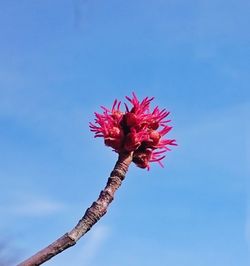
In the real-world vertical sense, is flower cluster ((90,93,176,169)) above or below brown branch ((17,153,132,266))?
above

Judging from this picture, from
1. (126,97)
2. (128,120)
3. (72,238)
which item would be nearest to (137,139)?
A: (128,120)

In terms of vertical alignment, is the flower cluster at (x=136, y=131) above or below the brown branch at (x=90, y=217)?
above

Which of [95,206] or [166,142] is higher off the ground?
[166,142]

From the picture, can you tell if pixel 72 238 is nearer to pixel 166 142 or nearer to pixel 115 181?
pixel 115 181

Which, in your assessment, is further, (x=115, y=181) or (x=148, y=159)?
(x=148, y=159)
